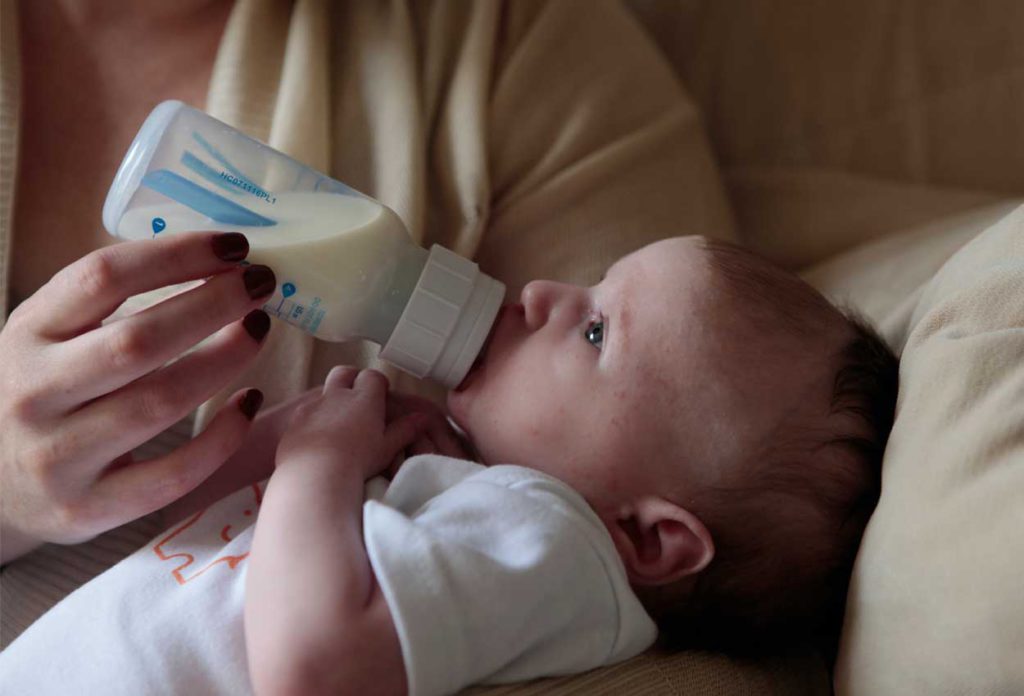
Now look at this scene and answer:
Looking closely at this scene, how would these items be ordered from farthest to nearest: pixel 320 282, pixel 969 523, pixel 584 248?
pixel 584 248, pixel 320 282, pixel 969 523

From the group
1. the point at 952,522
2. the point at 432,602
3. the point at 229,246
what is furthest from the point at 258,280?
the point at 952,522

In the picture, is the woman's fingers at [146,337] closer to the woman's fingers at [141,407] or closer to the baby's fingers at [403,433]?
the woman's fingers at [141,407]

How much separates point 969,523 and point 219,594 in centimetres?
55

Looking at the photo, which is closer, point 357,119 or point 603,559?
point 603,559

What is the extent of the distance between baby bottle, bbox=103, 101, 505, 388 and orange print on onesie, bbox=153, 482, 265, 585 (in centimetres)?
18

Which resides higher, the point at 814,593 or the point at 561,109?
the point at 561,109

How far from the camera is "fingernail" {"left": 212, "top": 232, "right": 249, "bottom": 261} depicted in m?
0.78

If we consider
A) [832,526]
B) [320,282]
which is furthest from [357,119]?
[832,526]

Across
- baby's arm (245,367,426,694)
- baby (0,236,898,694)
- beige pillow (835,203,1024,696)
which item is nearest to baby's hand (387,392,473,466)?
baby (0,236,898,694)

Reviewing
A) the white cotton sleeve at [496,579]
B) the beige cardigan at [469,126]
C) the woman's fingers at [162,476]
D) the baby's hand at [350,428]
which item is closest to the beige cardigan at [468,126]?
the beige cardigan at [469,126]

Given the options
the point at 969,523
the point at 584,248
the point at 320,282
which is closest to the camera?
the point at 969,523

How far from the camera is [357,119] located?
3.86 ft

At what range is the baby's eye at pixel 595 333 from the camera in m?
0.92

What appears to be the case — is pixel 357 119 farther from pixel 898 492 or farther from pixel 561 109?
pixel 898 492
